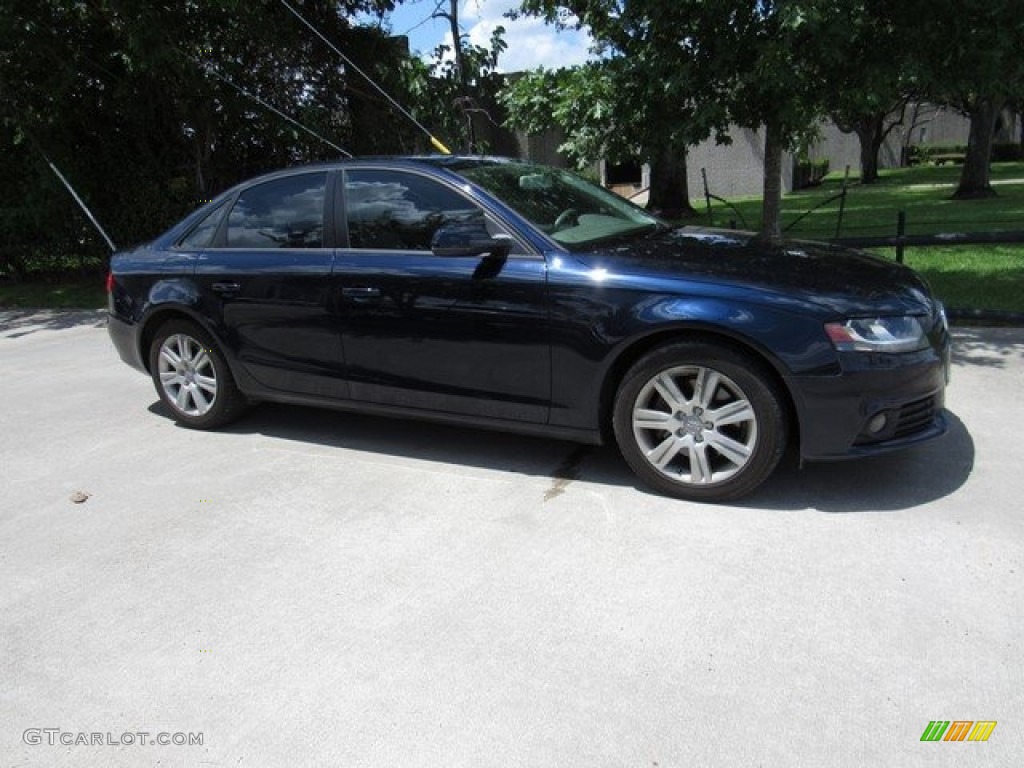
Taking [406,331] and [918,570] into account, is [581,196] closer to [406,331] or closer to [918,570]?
[406,331]

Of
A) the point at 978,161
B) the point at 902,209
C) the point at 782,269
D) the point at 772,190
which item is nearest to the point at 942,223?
the point at 902,209

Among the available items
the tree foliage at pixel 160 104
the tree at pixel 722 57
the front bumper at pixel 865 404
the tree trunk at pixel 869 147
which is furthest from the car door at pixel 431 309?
the tree trunk at pixel 869 147

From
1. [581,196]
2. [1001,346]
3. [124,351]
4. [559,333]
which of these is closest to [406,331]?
[559,333]

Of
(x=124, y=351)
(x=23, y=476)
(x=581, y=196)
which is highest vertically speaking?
(x=581, y=196)

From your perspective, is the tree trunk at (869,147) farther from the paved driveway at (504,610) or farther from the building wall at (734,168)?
the paved driveway at (504,610)

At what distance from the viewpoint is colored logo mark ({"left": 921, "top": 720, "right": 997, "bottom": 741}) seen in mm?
2447

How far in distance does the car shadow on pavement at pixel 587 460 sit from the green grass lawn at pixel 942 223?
396 centimetres

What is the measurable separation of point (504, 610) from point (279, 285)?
2594 mm

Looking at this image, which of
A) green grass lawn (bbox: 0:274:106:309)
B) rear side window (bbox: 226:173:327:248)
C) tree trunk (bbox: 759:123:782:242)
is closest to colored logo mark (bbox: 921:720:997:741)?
rear side window (bbox: 226:173:327:248)

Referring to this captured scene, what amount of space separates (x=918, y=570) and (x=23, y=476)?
4800 millimetres

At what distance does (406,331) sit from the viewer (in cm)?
455

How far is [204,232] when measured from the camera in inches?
213

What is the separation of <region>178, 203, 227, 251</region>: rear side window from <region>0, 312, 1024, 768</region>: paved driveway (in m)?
1.39

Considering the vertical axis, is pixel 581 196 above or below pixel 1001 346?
above
